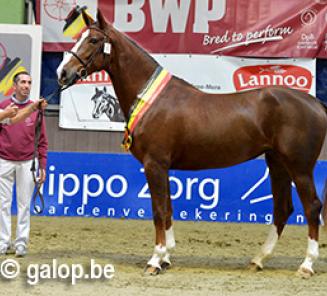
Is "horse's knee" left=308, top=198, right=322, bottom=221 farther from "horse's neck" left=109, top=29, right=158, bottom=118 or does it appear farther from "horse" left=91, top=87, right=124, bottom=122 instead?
"horse" left=91, top=87, right=124, bottom=122

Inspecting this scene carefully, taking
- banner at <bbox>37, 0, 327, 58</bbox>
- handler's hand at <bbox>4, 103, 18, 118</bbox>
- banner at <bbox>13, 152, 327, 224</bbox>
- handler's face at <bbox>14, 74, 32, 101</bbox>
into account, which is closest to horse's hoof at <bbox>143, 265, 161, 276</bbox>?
handler's hand at <bbox>4, 103, 18, 118</bbox>

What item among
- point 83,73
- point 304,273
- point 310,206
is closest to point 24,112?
point 83,73

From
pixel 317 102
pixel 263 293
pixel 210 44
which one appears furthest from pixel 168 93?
pixel 210 44

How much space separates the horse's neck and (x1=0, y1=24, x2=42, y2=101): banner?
3635mm

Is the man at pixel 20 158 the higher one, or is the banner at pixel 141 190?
the man at pixel 20 158

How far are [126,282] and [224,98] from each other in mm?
1870

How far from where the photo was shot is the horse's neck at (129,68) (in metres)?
6.53

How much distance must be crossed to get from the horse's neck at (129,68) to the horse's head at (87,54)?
0.11 m

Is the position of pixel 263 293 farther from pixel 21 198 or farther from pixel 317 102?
pixel 21 198

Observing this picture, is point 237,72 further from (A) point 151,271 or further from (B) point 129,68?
(A) point 151,271

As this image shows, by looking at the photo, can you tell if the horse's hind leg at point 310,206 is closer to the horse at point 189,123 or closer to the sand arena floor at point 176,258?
the horse at point 189,123

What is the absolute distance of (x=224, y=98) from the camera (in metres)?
6.58

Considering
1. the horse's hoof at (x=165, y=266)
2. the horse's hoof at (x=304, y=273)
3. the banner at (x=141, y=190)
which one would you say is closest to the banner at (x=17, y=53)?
the banner at (x=141, y=190)

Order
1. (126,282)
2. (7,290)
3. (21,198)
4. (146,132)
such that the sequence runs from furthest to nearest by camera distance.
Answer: (21,198) < (146,132) < (126,282) < (7,290)
